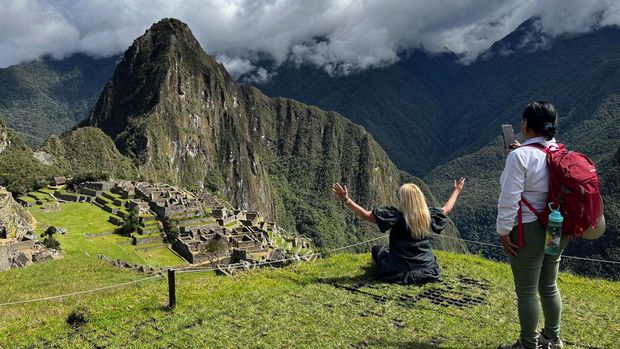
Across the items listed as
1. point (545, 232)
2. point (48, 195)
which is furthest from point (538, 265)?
point (48, 195)

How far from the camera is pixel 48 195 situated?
56.4m

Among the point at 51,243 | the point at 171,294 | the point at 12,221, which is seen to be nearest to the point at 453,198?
the point at 171,294

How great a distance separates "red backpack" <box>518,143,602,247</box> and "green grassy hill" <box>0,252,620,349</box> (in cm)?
224

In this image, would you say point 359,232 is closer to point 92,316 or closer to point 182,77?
point 182,77

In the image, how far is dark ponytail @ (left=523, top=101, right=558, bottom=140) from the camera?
5.05 metres

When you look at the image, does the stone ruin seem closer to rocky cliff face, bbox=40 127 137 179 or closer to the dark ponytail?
the dark ponytail

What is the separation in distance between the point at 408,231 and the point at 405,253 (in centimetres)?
53

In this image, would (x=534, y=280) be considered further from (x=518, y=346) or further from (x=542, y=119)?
(x=542, y=119)

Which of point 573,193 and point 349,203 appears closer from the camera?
point 573,193

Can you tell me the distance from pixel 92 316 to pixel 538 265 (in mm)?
6411

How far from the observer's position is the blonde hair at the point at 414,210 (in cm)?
762

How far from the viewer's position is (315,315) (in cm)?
709

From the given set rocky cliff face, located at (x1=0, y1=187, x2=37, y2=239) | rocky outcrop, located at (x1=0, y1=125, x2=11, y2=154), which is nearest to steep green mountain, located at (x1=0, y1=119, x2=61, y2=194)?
rocky outcrop, located at (x1=0, y1=125, x2=11, y2=154)

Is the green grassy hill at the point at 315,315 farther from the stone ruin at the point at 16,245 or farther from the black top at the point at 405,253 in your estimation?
the stone ruin at the point at 16,245
